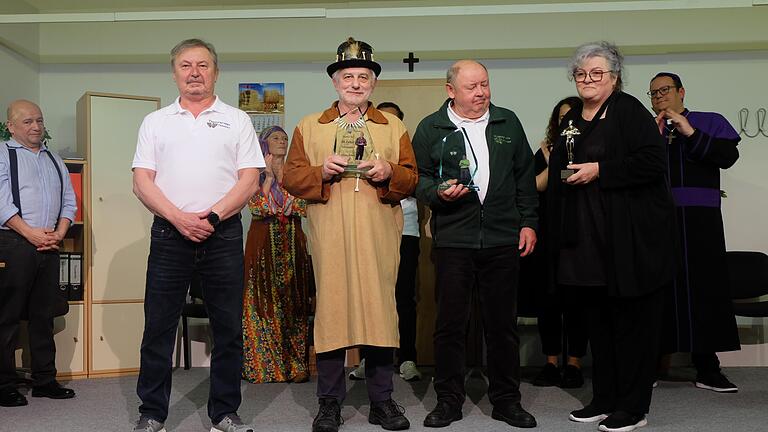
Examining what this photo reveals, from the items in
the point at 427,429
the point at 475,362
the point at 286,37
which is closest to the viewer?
the point at 427,429

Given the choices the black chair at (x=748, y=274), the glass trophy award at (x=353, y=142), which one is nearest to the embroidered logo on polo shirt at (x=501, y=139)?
the glass trophy award at (x=353, y=142)

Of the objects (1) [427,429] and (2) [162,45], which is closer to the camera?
(1) [427,429]

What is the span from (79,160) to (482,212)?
308 cm

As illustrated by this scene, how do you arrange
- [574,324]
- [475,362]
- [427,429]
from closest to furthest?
[427,429] → [574,324] → [475,362]

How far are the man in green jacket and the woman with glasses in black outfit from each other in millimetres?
256

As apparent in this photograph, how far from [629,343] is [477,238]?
2.63 ft

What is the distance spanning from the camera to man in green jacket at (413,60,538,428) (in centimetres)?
365

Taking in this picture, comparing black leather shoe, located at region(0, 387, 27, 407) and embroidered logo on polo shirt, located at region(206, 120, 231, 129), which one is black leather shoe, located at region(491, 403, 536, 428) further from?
black leather shoe, located at region(0, 387, 27, 407)

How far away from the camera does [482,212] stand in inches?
144

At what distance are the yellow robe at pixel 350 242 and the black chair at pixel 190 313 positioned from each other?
2.07m

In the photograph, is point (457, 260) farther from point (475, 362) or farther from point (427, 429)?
point (475, 362)

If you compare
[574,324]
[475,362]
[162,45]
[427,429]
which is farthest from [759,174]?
[162,45]

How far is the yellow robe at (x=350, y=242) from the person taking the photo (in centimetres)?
353

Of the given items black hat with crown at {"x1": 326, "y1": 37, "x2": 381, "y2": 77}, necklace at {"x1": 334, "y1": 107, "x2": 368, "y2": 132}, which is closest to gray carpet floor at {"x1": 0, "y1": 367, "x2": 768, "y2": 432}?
necklace at {"x1": 334, "y1": 107, "x2": 368, "y2": 132}
